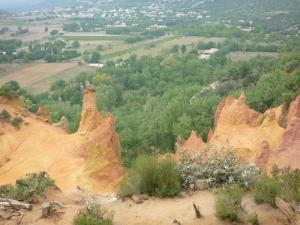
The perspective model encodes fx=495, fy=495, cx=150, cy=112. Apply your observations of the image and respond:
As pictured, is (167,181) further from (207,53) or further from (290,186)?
(207,53)

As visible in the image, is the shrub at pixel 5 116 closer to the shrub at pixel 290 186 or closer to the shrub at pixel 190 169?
the shrub at pixel 190 169

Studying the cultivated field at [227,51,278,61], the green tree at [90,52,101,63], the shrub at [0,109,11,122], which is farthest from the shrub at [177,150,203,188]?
the green tree at [90,52,101,63]

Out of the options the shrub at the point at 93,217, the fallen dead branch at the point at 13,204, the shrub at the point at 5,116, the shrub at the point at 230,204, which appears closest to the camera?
the shrub at the point at 93,217

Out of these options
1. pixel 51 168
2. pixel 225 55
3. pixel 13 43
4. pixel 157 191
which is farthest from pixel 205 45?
pixel 157 191

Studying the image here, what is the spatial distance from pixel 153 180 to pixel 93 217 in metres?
3.84

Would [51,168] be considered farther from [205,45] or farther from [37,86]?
[205,45]

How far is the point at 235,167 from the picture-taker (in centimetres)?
1970

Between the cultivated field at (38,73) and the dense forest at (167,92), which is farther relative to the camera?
the cultivated field at (38,73)

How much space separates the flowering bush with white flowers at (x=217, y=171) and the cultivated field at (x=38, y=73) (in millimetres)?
78176

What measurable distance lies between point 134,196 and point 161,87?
2588 inches

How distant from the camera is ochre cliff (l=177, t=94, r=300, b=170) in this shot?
922 inches

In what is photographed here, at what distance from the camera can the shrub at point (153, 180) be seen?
19.4m

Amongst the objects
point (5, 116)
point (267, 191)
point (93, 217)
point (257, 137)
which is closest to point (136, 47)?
point (5, 116)

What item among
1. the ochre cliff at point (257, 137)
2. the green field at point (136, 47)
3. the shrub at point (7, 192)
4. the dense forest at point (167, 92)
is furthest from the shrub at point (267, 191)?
the green field at point (136, 47)
